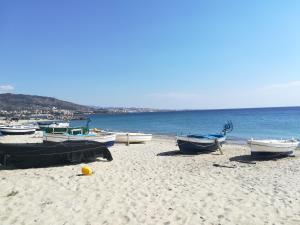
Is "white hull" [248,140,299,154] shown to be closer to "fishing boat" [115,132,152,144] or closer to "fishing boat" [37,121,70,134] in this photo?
"fishing boat" [115,132,152,144]

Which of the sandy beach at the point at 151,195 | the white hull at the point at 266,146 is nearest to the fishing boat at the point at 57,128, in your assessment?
the sandy beach at the point at 151,195

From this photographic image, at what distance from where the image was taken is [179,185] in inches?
411

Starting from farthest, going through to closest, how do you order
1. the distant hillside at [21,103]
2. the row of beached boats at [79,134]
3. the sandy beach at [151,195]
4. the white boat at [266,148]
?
the distant hillside at [21,103] < the row of beached boats at [79,134] < the white boat at [266,148] < the sandy beach at [151,195]

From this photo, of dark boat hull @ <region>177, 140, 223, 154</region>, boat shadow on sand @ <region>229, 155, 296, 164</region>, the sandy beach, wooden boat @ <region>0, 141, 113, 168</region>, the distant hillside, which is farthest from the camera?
the distant hillside

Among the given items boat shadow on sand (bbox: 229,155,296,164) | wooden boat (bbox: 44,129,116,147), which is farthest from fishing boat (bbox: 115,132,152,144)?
boat shadow on sand (bbox: 229,155,296,164)

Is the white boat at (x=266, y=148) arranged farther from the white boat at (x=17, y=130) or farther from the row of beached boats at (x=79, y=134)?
the white boat at (x=17, y=130)

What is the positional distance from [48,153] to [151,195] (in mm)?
6600

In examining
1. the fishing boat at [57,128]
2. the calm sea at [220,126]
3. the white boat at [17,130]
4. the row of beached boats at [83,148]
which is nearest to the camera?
the row of beached boats at [83,148]

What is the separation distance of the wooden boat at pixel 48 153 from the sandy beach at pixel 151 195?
634 millimetres

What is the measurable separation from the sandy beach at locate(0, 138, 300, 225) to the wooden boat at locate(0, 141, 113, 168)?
25.0 inches

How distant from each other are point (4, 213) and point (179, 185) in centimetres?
528

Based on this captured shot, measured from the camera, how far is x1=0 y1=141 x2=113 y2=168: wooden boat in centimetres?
1334

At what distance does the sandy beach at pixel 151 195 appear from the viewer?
7359mm

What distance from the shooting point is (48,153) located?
45.8 ft
